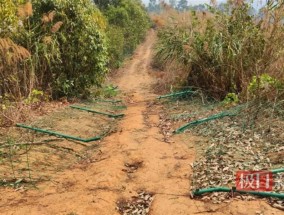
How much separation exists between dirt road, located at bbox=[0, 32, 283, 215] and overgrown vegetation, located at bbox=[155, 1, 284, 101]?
1903 millimetres

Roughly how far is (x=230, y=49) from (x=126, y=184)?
13.5 ft

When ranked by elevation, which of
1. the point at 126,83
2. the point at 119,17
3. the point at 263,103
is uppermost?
the point at 119,17

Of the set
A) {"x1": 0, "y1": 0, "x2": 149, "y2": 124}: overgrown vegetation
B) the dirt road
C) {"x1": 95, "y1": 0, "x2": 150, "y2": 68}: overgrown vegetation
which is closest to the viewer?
the dirt road

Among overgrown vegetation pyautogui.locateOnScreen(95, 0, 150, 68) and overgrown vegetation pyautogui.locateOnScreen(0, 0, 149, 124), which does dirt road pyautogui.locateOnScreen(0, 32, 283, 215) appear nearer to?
overgrown vegetation pyautogui.locateOnScreen(0, 0, 149, 124)

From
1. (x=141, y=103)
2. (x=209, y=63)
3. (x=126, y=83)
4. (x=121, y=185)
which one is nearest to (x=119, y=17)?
(x=126, y=83)

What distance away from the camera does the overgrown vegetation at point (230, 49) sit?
6527mm

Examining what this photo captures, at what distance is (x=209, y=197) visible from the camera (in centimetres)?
353

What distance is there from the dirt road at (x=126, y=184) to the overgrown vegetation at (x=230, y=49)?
190cm

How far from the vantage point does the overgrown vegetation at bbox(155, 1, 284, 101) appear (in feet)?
21.4

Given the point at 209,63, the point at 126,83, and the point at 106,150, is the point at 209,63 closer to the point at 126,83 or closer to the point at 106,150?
the point at 106,150

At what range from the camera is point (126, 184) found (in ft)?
13.5

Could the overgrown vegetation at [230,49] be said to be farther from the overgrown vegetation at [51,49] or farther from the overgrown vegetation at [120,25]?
the overgrown vegetation at [120,25]

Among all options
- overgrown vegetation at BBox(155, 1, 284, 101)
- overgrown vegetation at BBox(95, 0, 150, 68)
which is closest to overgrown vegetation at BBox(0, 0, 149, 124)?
overgrown vegetation at BBox(155, 1, 284, 101)

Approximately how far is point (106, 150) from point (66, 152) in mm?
587
